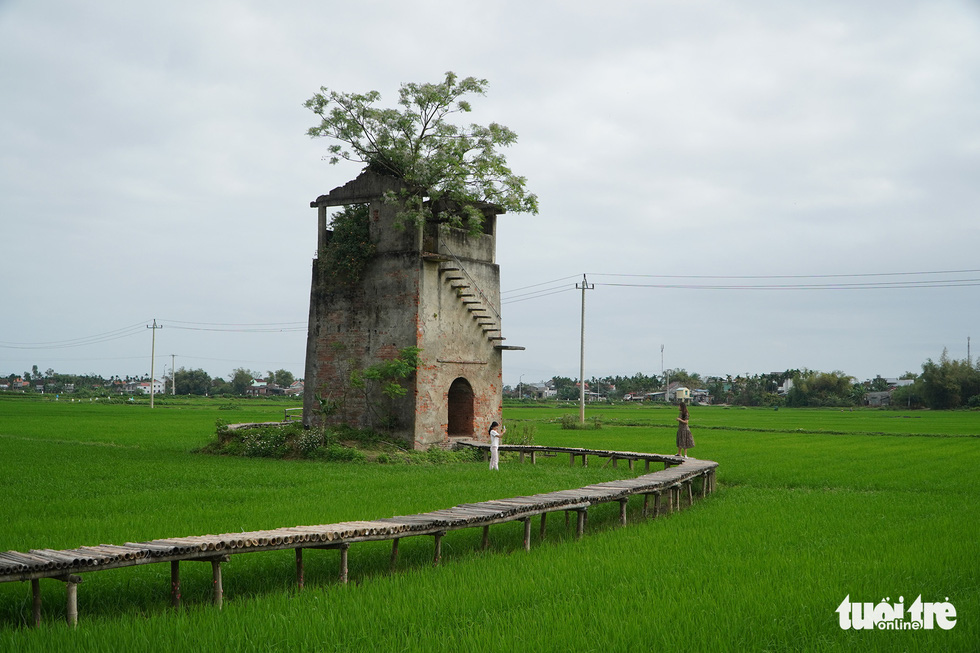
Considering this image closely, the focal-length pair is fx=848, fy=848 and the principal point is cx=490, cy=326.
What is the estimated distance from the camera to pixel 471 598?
6.88 meters

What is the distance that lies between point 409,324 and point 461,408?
393 centimetres

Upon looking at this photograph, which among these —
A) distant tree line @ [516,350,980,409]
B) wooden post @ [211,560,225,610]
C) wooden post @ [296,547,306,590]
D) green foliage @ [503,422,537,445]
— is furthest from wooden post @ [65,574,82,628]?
distant tree line @ [516,350,980,409]

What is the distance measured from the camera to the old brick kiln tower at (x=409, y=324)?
2173 centimetres

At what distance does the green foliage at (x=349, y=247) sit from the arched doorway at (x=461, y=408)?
4.22 metres

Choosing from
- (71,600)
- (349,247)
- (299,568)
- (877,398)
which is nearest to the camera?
(71,600)

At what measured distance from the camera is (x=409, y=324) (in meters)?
21.6

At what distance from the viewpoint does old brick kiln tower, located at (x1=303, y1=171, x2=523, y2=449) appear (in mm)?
21734

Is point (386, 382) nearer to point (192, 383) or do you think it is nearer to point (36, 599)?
point (36, 599)

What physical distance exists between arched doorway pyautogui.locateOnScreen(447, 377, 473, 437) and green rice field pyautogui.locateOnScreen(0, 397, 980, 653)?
5.73 m

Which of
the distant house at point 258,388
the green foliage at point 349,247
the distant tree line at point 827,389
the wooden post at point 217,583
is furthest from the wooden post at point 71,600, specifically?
the distant house at point 258,388

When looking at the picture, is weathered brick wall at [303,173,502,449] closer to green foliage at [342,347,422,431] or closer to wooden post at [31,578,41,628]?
green foliage at [342,347,422,431]

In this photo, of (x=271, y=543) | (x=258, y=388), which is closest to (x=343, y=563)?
(x=271, y=543)

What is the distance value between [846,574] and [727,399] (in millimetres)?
97987

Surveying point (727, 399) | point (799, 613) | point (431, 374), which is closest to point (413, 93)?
point (431, 374)
